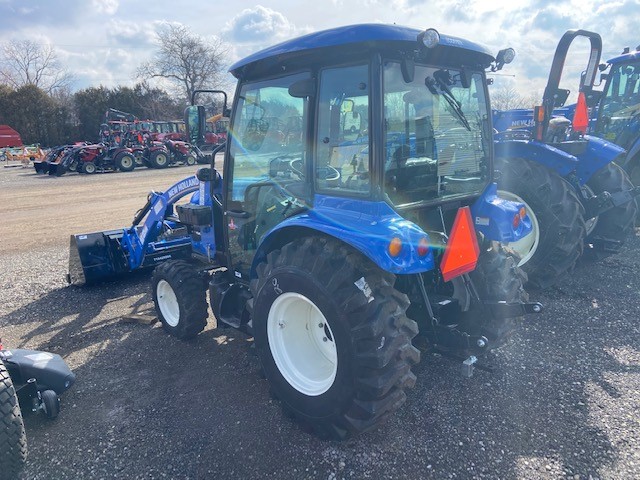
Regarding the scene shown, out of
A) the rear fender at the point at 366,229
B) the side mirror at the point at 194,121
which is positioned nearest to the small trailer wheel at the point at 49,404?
the rear fender at the point at 366,229

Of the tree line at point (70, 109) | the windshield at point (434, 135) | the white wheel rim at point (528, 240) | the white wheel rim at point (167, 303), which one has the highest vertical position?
the tree line at point (70, 109)

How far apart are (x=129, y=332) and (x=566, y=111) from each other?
789 centimetres

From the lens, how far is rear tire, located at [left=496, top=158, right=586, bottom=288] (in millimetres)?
4715

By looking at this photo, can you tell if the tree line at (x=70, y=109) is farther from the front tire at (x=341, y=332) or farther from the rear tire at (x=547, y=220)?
the front tire at (x=341, y=332)

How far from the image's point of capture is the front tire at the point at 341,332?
2414mm

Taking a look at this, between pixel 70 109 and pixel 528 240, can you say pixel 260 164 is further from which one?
pixel 70 109

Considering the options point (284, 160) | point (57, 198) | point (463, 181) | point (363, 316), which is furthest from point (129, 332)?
point (57, 198)

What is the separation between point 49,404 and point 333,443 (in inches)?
76.4

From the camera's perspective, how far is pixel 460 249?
111 inches

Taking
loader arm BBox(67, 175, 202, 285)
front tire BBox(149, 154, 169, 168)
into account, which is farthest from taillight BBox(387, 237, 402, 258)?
front tire BBox(149, 154, 169, 168)

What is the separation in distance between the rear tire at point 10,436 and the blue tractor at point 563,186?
4.64m

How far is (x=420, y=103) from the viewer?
2.80 metres

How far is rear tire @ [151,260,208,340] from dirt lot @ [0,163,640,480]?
16 centimetres

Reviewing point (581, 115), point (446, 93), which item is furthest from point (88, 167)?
point (446, 93)
